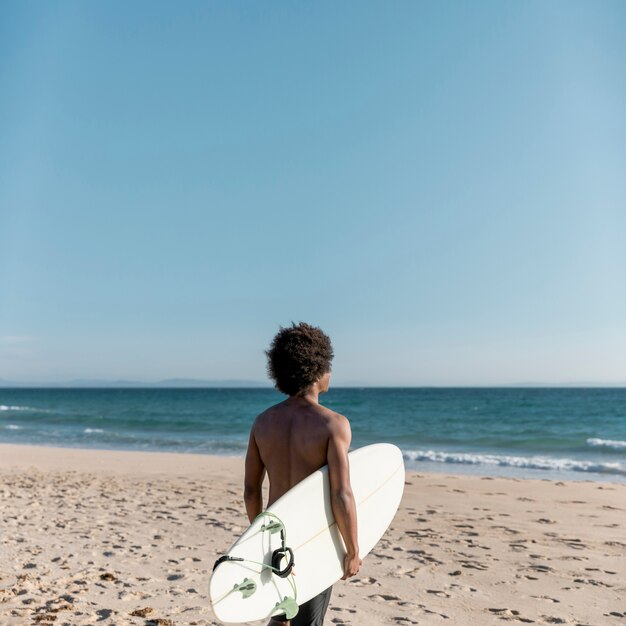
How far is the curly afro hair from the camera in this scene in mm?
2572

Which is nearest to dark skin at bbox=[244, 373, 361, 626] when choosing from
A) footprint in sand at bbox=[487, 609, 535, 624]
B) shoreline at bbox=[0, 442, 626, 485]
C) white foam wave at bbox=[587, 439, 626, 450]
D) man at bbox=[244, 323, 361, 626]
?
man at bbox=[244, 323, 361, 626]

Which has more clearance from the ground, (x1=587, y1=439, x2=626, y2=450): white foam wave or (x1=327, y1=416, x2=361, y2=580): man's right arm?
(x1=327, y1=416, x2=361, y2=580): man's right arm

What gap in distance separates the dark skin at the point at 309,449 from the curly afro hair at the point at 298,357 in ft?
0.14

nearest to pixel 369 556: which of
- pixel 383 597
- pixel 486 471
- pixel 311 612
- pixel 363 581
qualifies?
pixel 363 581

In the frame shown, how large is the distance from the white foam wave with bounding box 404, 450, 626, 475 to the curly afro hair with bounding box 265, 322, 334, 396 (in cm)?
1210

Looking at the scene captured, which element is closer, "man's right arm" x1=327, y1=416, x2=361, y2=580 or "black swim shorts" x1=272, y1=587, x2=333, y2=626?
"man's right arm" x1=327, y1=416, x2=361, y2=580

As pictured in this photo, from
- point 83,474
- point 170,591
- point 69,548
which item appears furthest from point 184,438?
point 170,591

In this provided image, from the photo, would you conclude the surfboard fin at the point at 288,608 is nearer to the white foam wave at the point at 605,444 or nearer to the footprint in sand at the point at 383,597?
Result: the footprint in sand at the point at 383,597

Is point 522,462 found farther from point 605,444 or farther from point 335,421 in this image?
point 335,421

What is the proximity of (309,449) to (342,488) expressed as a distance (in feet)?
0.62

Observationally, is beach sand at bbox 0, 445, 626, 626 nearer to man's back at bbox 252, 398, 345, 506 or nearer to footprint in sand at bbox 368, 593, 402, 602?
footprint in sand at bbox 368, 593, 402, 602

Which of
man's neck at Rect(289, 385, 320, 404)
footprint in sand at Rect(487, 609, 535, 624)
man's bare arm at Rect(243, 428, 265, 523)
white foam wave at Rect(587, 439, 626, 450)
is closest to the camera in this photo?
man's neck at Rect(289, 385, 320, 404)

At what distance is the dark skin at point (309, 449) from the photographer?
2.46m

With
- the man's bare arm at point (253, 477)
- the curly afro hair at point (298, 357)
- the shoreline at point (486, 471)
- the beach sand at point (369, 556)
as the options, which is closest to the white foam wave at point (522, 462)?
the shoreline at point (486, 471)
